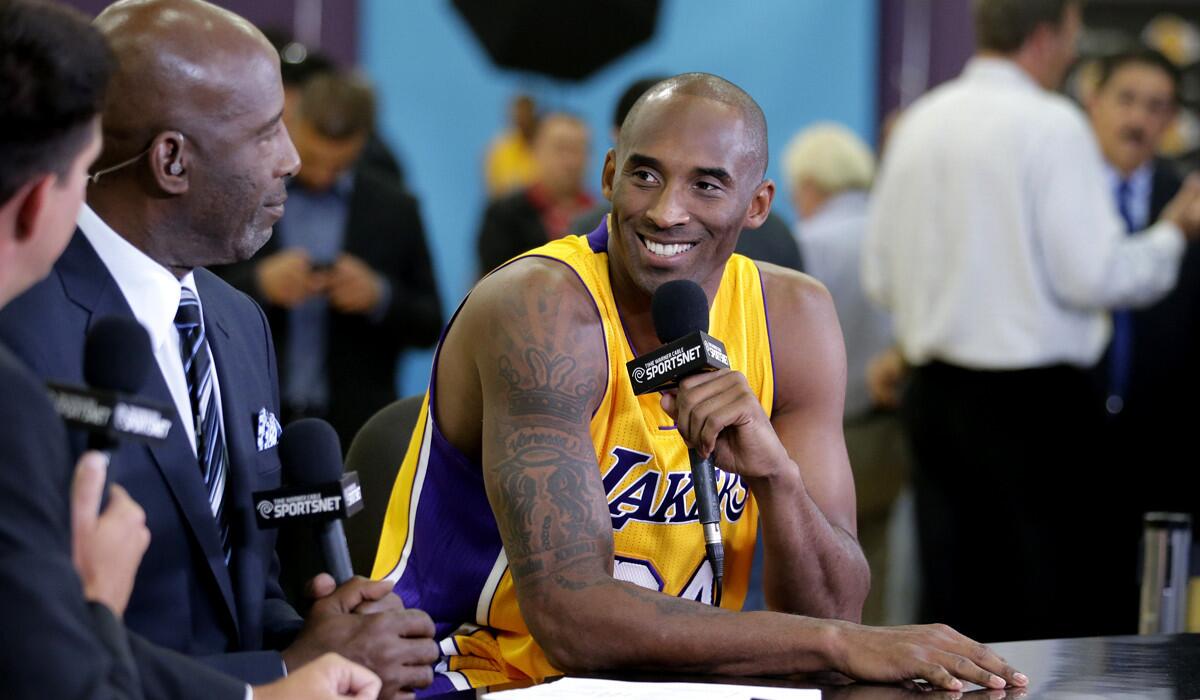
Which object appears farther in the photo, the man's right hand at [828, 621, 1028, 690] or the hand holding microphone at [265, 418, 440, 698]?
the man's right hand at [828, 621, 1028, 690]

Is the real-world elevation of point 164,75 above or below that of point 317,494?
above

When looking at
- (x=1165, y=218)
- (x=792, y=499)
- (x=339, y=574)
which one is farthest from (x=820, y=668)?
(x=1165, y=218)

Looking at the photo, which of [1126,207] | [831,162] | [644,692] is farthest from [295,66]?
[644,692]

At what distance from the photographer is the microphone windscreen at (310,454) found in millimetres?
2084

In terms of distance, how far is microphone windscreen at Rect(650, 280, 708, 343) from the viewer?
2350mm

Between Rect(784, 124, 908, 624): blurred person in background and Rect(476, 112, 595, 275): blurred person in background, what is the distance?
0.92 m

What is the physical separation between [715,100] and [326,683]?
127 cm

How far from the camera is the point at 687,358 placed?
2256 millimetres

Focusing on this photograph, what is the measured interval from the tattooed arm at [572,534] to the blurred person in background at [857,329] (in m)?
3.42

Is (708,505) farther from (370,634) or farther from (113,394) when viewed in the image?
(113,394)

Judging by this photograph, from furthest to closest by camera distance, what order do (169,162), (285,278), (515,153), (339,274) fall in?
(515,153)
(339,274)
(285,278)
(169,162)

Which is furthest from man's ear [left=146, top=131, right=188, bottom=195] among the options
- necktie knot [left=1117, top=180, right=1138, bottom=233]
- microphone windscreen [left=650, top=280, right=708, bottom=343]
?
necktie knot [left=1117, top=180, right=1138, bottom=233]

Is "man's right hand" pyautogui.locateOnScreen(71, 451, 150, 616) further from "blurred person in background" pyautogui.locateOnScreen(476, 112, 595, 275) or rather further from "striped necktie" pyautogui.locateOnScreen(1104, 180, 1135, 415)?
"striped necktie" pyautogui.locateOnScreen(1104, 180, 1135, 415)

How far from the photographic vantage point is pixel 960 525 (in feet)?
17.0
